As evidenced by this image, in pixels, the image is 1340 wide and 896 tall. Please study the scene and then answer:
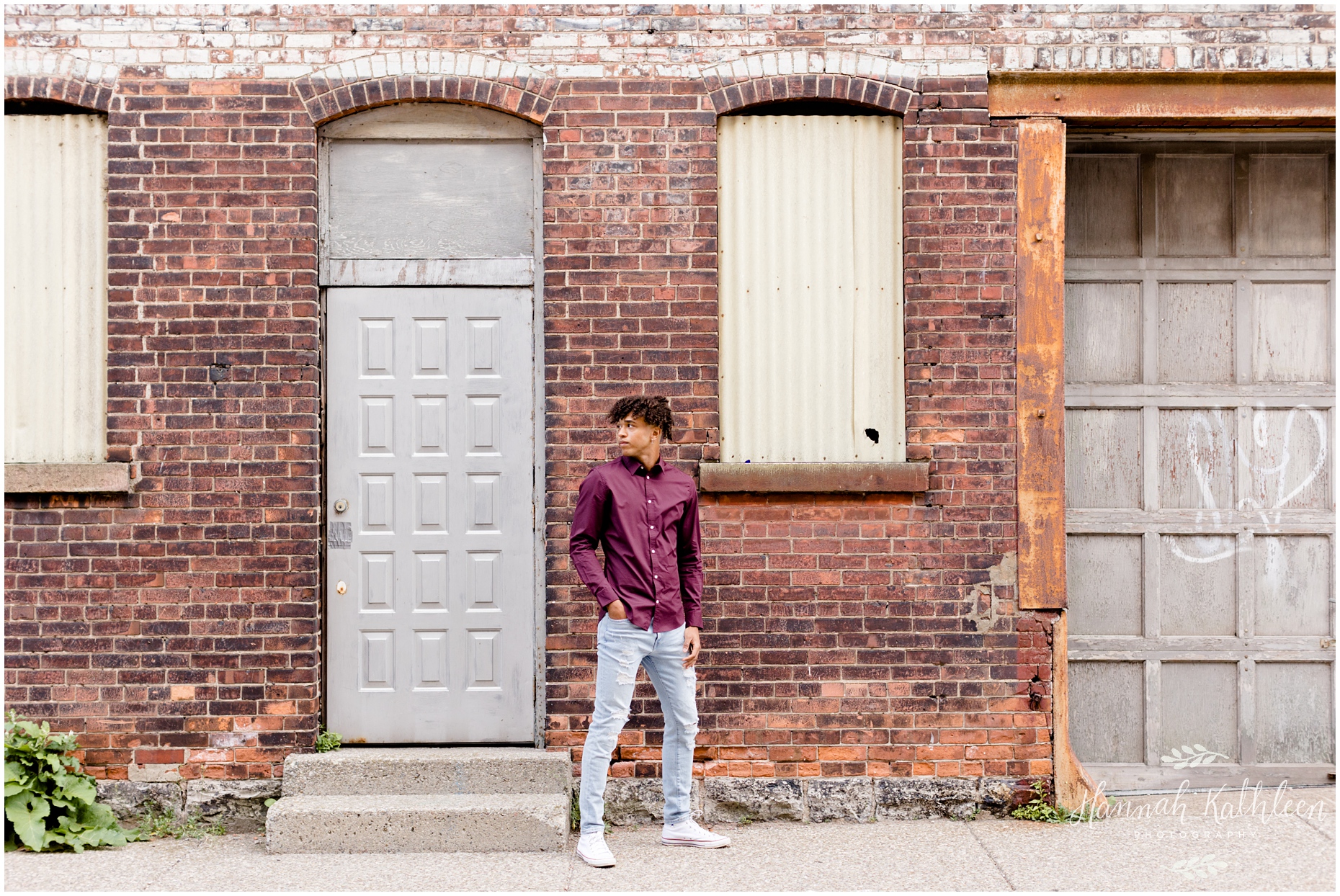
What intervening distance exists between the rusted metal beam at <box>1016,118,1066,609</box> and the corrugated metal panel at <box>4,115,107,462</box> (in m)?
4.53

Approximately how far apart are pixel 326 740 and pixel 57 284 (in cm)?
262

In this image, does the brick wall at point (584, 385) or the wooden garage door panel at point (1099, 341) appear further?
the wooden garage door panel at point (1099, 341)

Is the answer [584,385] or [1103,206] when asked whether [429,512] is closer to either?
[584,385]

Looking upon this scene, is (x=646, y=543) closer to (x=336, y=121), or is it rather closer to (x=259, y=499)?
(x=259, y=499)

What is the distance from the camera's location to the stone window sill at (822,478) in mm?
5195

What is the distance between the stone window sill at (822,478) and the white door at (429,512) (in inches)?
40.5

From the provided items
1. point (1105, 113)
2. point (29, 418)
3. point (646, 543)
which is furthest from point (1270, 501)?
point (29, 418)

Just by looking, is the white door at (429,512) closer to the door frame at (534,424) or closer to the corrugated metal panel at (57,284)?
the door frame at (534,424)

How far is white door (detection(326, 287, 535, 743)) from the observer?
5344 mm

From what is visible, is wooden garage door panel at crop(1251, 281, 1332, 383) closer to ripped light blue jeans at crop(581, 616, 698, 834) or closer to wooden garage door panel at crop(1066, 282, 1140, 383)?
wooden garage door panel at crop(1066, 282, 1140, 383)

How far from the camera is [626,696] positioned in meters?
4.59

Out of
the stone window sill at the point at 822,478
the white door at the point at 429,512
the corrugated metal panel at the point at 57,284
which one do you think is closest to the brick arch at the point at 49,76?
the corrugated metal panel at the point at 57,284

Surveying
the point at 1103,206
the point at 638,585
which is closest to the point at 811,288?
the point at 1103,206

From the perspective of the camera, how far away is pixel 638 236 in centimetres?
526
